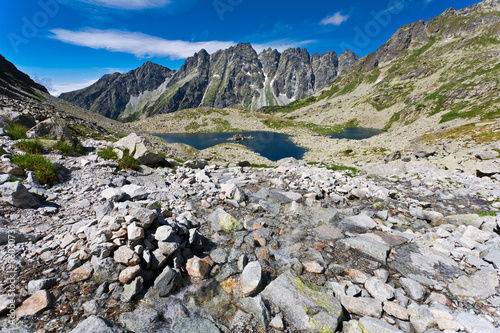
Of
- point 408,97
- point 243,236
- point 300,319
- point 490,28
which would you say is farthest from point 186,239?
point 490,28

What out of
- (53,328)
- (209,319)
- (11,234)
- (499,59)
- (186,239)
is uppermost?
(499,59)

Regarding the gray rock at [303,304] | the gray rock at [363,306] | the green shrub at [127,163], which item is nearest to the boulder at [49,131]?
the green shrub at [127,163]

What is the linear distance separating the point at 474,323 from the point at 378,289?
1864 millimetres

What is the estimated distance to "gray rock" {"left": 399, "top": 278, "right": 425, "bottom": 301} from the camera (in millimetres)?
5523

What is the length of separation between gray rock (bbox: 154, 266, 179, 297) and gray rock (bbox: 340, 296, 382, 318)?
468cm

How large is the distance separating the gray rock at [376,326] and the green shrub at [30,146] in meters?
17.2

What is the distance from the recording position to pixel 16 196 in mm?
6734

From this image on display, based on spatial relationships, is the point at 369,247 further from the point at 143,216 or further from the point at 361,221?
the point at 143,216

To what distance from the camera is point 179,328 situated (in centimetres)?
440

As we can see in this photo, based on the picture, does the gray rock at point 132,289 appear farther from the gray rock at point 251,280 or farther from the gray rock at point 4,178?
the gray rock at point 4,178

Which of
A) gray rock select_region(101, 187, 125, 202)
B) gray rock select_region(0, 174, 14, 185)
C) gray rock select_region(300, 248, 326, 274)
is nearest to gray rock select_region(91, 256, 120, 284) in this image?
gray rock select_region(101, 187, 125, 202)

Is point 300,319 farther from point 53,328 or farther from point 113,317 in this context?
point 53,328

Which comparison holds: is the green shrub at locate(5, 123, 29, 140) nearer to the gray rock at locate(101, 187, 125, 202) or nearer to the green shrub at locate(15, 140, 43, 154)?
the green shrub at locate(15, 140, 43, 154)

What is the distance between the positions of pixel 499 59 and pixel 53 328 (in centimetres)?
21938
